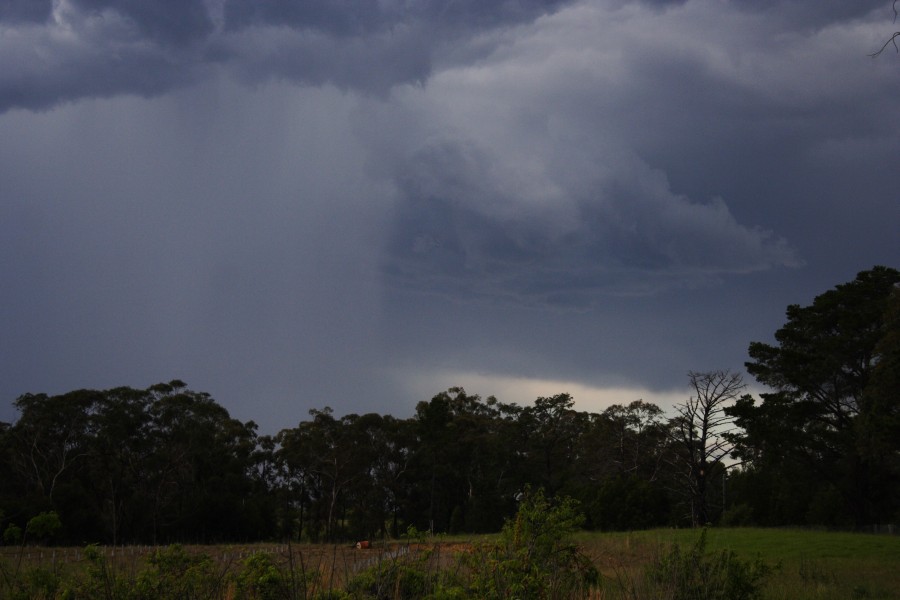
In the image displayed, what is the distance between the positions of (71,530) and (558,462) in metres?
33.5

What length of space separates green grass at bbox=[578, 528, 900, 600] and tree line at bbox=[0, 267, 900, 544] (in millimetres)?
4153

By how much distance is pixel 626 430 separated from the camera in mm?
55375

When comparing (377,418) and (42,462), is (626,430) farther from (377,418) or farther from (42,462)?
(42,462)

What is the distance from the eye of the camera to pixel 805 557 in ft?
74.4

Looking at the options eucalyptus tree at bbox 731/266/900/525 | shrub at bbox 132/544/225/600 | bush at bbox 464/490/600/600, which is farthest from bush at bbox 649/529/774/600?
eucalyptus tree at bbox 731/266/900/525

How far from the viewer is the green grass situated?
15711 millimetres

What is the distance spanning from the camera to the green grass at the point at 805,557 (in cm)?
1571

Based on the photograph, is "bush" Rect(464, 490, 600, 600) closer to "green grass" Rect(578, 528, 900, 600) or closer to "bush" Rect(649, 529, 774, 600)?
"bush" Rect(649, 529, 774, 600)

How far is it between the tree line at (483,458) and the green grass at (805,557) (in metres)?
4.15

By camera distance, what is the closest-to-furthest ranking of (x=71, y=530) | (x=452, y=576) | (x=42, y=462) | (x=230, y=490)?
(x=452, y=576), (x=71, y=530), (x=42, y=462), (x=230, y=490)

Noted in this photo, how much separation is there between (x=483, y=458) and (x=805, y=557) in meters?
36.4

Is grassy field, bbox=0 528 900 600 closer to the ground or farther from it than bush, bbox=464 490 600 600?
closer to the ground

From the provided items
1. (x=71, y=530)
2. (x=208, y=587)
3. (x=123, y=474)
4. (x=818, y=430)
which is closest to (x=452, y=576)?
(x=208, y=587)

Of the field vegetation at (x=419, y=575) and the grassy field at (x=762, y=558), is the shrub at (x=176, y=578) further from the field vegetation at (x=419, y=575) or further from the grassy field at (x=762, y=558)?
the grassy field at (x=762, y=558)
